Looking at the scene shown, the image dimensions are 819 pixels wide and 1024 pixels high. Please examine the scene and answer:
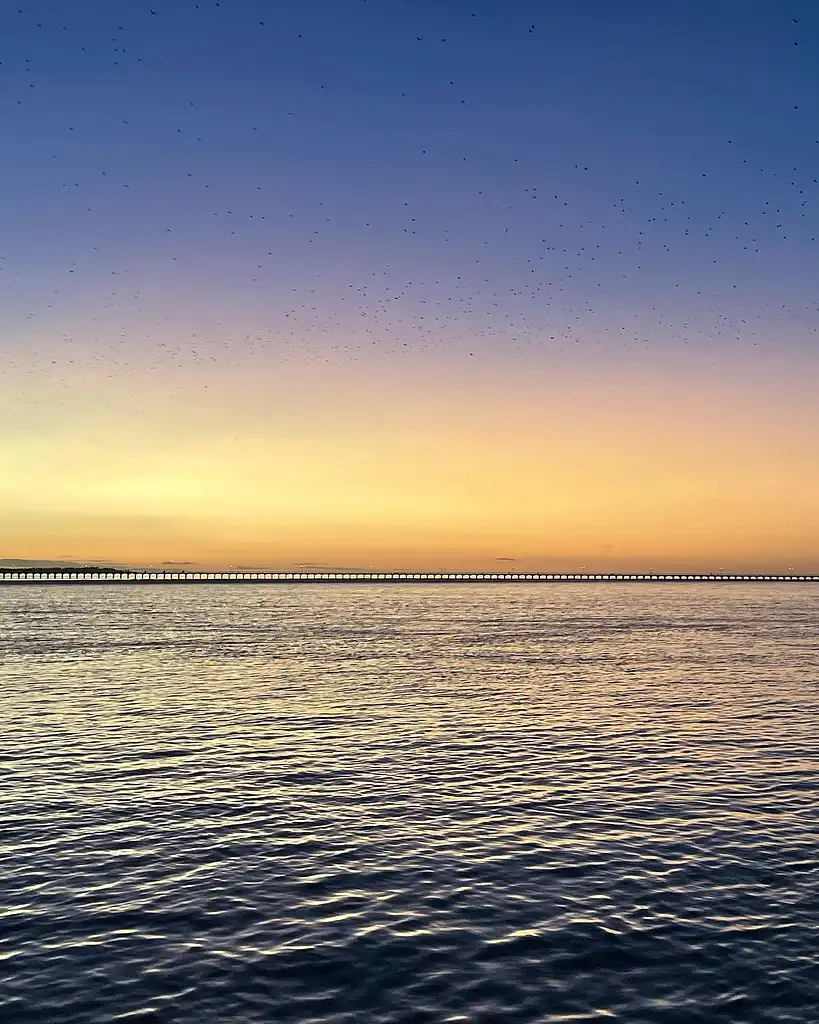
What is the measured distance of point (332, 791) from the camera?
1228 inches

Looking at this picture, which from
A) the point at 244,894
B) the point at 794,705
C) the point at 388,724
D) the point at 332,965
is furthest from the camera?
the point at 794,705

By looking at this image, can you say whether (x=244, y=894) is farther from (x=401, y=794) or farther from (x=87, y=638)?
(x=87, y=638)

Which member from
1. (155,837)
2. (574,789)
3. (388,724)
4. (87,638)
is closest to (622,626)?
(87,638)

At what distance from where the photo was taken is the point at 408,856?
23.9m

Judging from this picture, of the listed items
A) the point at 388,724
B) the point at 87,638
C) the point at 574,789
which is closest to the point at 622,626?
the point at 87,638

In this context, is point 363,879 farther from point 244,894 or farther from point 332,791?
point 332,791

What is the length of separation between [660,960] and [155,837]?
14042 mm

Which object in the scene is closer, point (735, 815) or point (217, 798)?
point (735, 815)

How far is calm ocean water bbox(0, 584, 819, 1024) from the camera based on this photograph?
53.0 ft

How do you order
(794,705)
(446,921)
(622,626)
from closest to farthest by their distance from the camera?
1. (446,921)
2. (794,705)
3. (622,626)

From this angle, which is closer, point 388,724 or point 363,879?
point 363,879

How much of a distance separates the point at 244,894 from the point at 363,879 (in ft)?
9.24

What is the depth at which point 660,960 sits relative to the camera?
1733cm

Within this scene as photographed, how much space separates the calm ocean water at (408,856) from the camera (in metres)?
16.2
